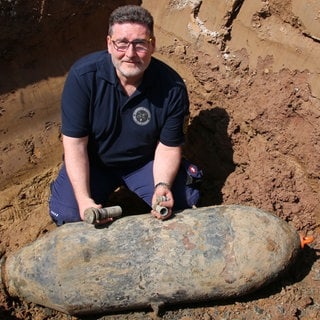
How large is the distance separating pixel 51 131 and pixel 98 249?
2080mm

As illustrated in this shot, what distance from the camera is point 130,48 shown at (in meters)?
3.62

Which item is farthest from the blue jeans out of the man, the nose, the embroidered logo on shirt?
the nose

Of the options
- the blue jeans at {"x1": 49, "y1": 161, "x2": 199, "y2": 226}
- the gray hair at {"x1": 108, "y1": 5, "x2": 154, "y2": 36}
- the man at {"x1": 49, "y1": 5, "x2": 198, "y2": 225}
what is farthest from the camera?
the blue jeans at {"x1": 49, "y1": 161, "x2": 199, "y2": 226}

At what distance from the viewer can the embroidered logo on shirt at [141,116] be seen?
13.2 ft

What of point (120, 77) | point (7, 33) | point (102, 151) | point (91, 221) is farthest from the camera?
point (7, 33)

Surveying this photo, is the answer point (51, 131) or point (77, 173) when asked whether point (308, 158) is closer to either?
point (77, 173)

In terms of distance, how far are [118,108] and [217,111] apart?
4.08 feet

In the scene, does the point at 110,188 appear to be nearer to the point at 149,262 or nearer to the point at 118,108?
the point at 118,108

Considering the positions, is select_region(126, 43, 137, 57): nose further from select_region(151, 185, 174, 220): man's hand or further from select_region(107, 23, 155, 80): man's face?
select_region(151, 185, 174, 220): man's hand

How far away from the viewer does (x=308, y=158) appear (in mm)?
4387

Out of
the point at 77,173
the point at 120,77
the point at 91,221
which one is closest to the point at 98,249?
the point at 91,221

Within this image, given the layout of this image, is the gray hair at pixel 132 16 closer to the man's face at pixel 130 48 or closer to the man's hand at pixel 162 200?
the man's face at pixel 130 48

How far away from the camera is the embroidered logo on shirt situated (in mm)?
4023

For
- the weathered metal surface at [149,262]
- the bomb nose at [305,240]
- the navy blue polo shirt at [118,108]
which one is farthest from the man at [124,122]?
the bomb nose at [305,240]
